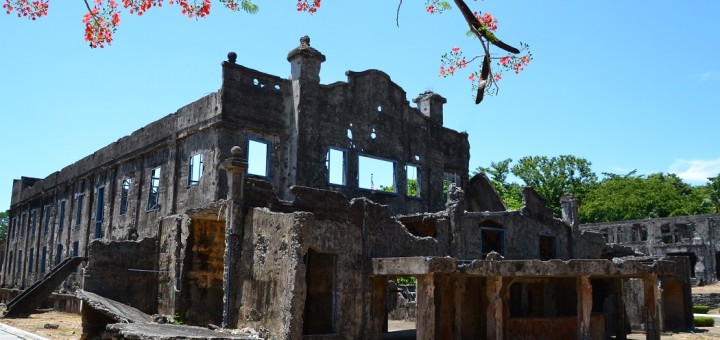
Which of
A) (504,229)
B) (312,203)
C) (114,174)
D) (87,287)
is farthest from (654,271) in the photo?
(114,174)

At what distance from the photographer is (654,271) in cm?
1869

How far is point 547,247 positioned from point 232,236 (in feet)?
42.1

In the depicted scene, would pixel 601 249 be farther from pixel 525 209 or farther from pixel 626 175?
pixel 626 175

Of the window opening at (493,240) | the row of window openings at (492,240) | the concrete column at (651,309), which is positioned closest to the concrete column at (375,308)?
the row of window openings at (492,240)

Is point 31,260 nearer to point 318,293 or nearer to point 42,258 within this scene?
point 42,258

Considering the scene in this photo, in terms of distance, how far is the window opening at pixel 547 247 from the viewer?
24453mm

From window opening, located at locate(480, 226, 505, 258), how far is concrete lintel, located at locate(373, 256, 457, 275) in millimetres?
6920

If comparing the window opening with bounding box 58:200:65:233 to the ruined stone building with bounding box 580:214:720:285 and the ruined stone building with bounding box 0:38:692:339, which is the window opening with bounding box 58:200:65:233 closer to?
the ruined stone building with bounding box 0:38:692:339

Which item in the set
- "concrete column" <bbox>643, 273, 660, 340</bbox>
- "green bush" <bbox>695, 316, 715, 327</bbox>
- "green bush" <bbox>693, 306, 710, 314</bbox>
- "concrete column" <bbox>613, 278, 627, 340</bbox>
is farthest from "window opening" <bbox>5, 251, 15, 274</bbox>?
"green bush" <bbox>693, 306, 710, 314</bbox>

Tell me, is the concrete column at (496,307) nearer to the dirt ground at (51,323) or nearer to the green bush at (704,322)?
the dirt ground at (51,323)

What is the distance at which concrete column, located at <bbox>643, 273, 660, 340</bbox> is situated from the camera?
60.5ft

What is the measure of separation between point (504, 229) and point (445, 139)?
5.87 meters

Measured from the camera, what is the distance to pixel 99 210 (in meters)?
29.5

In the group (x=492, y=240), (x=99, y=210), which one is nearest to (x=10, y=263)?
(x=99, y=210)
